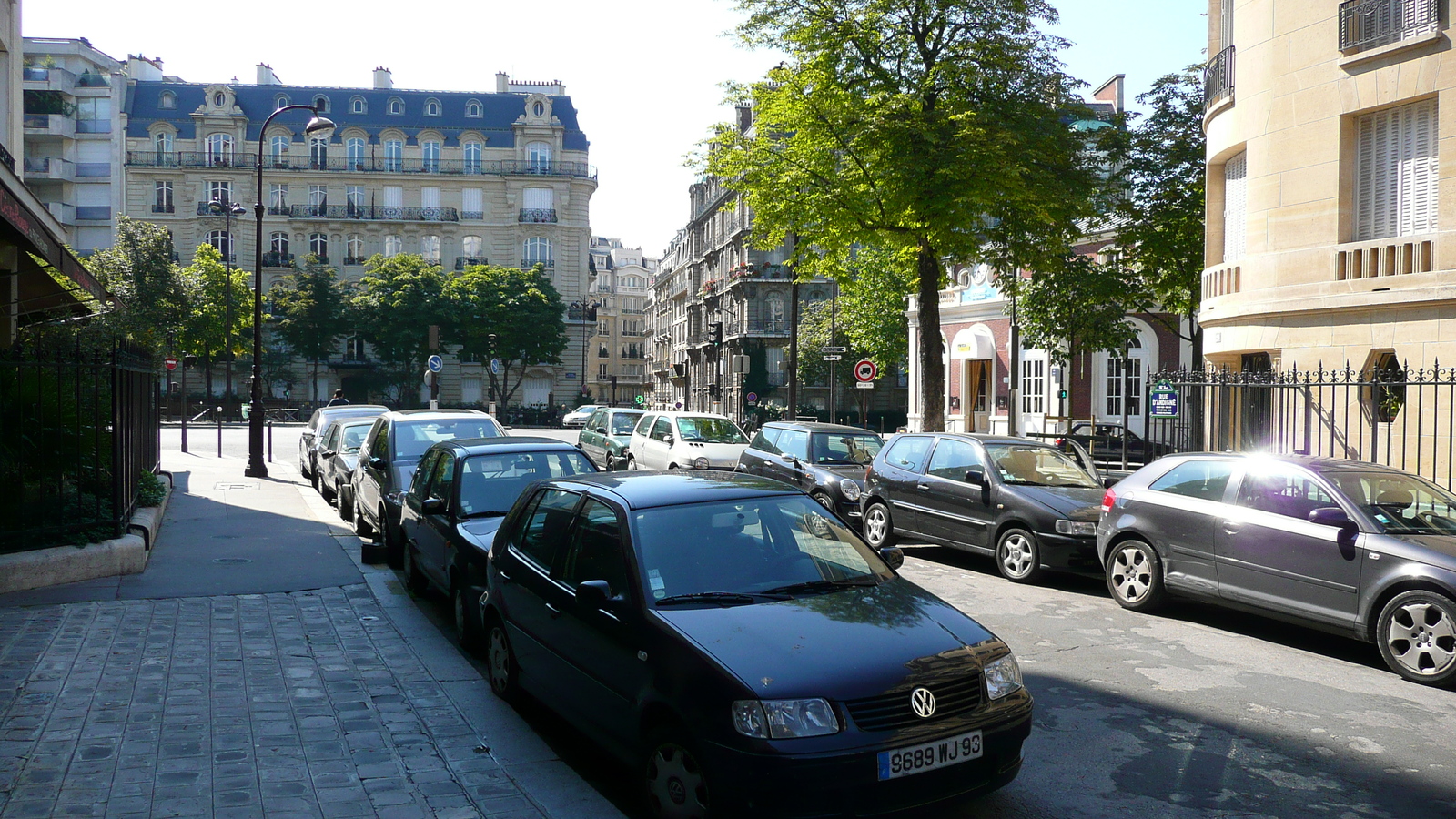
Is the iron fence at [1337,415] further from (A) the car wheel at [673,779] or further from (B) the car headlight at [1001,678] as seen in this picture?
(A) the car wheel at [673,779]

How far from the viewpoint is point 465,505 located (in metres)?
8.62

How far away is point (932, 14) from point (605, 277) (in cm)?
11657

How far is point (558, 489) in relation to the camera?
6156 mm

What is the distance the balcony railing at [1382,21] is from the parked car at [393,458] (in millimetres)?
12277

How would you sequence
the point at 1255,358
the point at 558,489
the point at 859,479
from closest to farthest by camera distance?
the point at 558,489, the point at 859,479, the point at 1255,358

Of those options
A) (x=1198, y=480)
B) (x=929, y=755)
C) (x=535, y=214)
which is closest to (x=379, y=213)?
(x=535, y=214)

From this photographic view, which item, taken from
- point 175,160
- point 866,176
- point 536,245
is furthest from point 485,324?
point 866,176

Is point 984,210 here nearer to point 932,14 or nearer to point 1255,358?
point 932,14

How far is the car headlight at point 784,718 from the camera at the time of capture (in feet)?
13.2

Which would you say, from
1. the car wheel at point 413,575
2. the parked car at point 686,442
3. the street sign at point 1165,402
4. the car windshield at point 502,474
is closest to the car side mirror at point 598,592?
the car windshield at point 502,474

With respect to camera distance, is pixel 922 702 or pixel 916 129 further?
pixel 916 129

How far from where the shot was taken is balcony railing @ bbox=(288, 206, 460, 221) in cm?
6969

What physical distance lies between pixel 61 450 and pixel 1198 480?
10.1 metres

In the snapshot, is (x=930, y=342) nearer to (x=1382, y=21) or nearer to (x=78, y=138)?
(x=1382, y=21)
